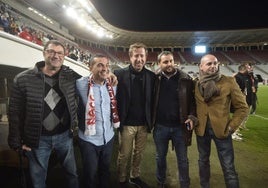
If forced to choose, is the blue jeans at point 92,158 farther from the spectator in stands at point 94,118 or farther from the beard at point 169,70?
the beard at point 169,70


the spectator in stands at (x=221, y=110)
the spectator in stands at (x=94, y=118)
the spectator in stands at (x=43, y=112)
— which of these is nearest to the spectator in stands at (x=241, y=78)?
the spectator in stands at (x=221, y=110)

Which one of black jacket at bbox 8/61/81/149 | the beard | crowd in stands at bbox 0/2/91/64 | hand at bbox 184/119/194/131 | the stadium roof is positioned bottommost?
hand at bbox 184/119/194/131

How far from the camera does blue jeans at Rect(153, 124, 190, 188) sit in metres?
3.37

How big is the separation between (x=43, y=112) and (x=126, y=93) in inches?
49.3

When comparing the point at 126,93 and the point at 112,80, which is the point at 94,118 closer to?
the point at 112,80

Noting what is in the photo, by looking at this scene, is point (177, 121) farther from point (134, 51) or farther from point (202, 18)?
point (202, 18)

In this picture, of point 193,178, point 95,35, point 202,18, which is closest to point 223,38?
point 202,18

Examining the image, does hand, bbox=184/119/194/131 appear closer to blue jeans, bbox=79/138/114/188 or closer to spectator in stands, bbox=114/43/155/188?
spectator in stands, bbox=114/43/155/188

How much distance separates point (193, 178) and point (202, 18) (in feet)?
151

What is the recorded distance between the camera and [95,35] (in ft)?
104

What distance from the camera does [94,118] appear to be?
2.88 m

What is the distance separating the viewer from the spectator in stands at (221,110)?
3.06m

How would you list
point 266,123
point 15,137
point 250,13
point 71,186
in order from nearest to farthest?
point 15,137 → point 71,186 → point 266,123 → point 250,13

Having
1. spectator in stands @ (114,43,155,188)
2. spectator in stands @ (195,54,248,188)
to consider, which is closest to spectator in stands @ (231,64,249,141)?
spectator in stands @ (195,54,248,188)
